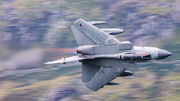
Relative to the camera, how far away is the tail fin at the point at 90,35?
27.2 meters

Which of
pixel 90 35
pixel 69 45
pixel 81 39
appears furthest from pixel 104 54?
pixel 69 45

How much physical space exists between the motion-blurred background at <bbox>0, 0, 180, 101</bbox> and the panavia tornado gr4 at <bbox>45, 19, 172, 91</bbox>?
27.9 meters

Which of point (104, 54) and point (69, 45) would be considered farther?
point (69, 45)

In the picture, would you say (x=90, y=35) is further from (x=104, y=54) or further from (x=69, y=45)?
(x=69, y=45)

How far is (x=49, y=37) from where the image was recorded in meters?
141

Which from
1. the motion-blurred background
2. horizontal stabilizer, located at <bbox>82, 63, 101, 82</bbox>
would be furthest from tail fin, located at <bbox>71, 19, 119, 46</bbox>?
the motion-blurred background

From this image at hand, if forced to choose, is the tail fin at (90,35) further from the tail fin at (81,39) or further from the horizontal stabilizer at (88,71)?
the horizontal stabilizer at (88,71)

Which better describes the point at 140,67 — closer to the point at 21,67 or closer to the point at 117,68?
the point at 21,67

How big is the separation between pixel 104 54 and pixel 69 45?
104 meters

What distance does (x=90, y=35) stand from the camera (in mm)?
28266

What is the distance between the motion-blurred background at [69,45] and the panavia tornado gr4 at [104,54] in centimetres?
2795

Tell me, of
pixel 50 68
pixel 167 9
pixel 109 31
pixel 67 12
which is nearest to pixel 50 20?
pixel 67 12

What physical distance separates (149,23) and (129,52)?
477ft

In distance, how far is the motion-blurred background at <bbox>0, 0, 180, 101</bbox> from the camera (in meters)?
97.6
